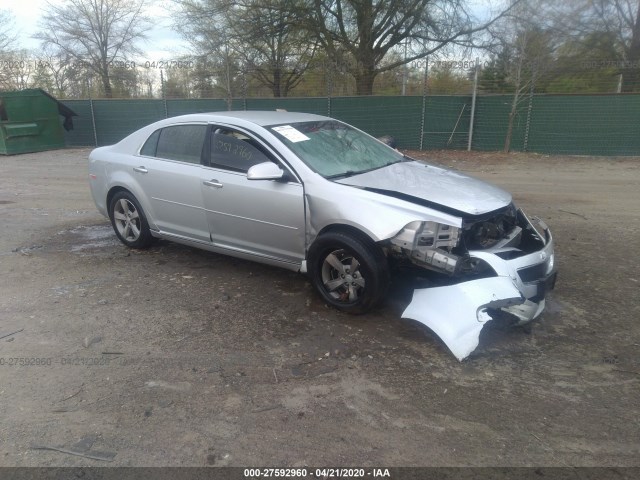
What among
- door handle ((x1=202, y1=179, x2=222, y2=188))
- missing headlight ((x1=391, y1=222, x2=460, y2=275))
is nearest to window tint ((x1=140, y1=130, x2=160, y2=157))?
door handle ((x1=202, y1=179, x2=222, y2=188))

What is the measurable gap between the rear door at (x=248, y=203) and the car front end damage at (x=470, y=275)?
37.8 inches

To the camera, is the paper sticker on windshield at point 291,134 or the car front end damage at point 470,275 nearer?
the car front end damage at point 470,275

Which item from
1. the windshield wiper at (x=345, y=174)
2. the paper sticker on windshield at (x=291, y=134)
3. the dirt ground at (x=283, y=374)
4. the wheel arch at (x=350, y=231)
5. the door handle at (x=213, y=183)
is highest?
the paper sticker on windshield at (x=291, y=134)

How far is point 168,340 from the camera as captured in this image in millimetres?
3842

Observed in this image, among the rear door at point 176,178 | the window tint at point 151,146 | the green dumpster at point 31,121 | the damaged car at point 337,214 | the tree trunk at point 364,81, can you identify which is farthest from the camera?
the tree trunk at point 364,81

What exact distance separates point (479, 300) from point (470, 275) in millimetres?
283

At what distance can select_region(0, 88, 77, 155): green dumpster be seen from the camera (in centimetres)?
1670

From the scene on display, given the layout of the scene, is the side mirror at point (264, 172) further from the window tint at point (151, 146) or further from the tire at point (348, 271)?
the window tint at point (151, 146)

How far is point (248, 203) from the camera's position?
4.58 metres

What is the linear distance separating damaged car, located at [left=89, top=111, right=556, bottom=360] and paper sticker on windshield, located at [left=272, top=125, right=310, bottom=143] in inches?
0.5

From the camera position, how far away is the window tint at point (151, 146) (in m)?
5.53

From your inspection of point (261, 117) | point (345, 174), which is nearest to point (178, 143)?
point (261, 117)

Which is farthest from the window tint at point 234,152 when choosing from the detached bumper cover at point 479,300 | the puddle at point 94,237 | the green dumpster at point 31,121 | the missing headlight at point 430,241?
the green dumpster at point 31,121

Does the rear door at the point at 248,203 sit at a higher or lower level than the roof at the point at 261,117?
lower
